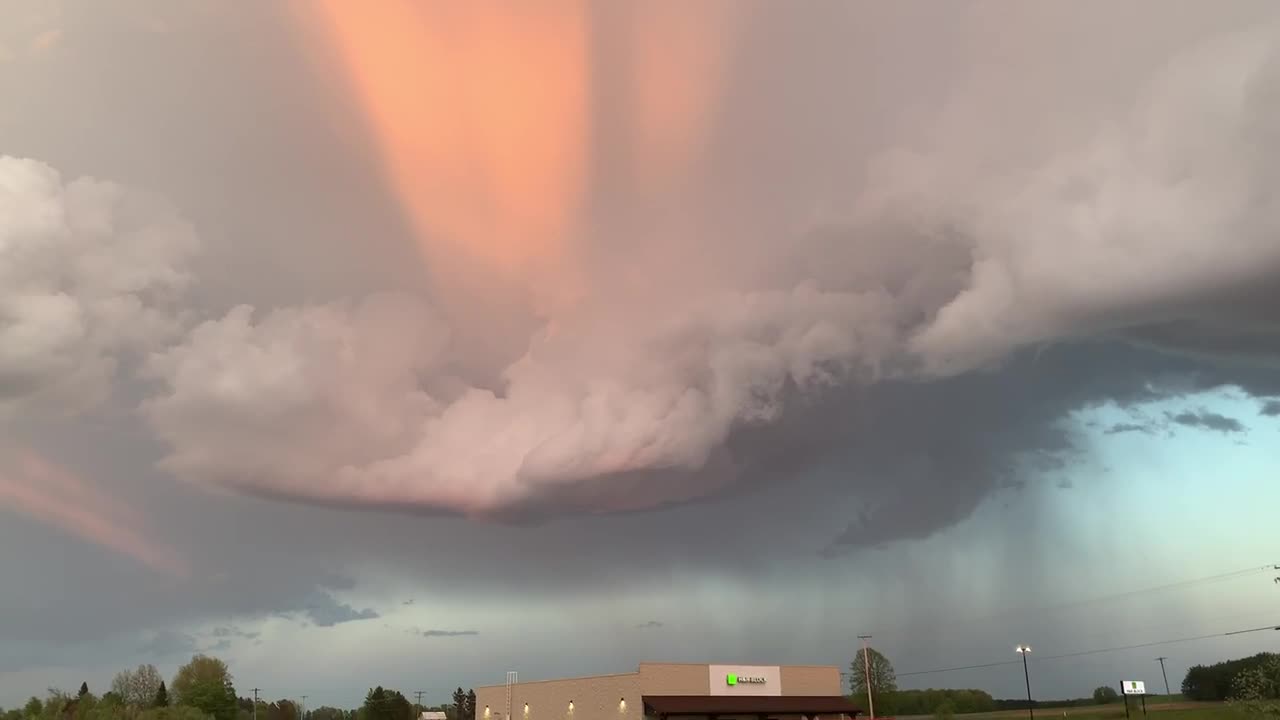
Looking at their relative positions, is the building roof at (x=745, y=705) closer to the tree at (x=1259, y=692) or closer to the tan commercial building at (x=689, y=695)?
the tan commercial building at (x=689, y=695)

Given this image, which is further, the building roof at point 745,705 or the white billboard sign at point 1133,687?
the white billboard sign at point 1133,687

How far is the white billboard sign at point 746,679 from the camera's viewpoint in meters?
75.8

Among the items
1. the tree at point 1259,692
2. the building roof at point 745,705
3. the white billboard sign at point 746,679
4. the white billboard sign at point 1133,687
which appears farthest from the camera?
the white billboard sign at point 1133,687

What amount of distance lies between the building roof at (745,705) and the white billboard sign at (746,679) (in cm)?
65

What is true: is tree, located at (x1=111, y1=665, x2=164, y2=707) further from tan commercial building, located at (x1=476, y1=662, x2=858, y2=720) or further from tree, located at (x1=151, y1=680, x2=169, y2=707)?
tan commercial building, located at (x1=476, y1=662, x2=858, y2=720)

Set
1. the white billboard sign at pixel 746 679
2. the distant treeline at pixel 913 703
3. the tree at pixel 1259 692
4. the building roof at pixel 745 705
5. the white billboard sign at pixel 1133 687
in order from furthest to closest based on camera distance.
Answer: the distant treeline at pixel 913 703, the white billboard sign at pixel 1133 687, the white billboard sign at pixel 746 679, the building roof at pixel 745 705, the tree at pixel 1259 692

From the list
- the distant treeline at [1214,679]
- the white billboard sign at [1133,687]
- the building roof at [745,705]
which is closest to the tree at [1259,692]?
the building roof at [745,705]

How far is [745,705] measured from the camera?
248 ft

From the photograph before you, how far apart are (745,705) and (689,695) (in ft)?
20.3

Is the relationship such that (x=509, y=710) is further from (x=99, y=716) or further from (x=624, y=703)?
(x=99, y=716)

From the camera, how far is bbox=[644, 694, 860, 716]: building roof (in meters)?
71.1

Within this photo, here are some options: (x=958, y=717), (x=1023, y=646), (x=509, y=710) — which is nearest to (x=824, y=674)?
(x=509, y=710)

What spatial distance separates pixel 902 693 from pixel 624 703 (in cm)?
13309

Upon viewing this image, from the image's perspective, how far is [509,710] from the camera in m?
86.9
